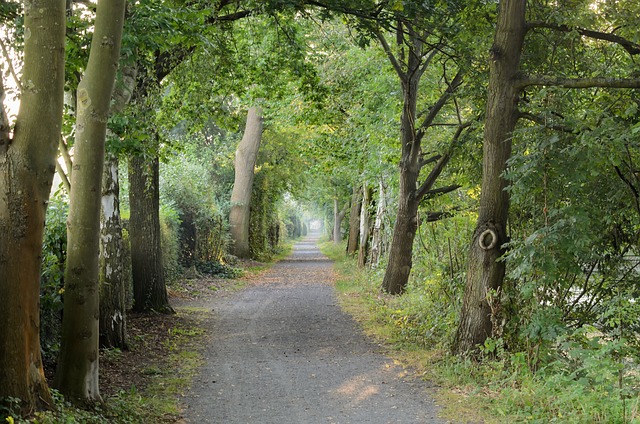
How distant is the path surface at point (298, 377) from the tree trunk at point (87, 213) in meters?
1.36

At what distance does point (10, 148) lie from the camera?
17.0ft

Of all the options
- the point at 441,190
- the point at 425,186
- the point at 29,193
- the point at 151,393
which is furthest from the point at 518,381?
the point at 441,190

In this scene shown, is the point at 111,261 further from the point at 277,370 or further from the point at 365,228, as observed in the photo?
the point at 365,228

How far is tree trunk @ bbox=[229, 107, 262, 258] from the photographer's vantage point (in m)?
30.2

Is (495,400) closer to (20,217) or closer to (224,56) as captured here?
(20,217)

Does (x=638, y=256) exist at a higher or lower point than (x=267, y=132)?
lower

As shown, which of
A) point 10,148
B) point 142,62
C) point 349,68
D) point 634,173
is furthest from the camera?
point 349,68

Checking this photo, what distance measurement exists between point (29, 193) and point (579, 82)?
6.47 metres

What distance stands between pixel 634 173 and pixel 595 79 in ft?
4.06

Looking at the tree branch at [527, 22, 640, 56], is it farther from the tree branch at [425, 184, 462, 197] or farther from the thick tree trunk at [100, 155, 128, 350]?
the tree branch at [425, 184, 462, 197]

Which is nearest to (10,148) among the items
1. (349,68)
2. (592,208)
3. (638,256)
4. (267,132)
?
(592,208)

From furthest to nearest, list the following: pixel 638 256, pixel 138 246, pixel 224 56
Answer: pixel 138 246 < pixel 224 56 < pixel 638 256

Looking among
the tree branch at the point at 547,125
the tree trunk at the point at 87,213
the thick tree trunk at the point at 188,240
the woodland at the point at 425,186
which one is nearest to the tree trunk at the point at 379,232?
the woodland at the point at 425,186

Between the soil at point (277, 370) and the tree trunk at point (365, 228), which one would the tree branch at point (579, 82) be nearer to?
→ the soil at point (277, 370)
